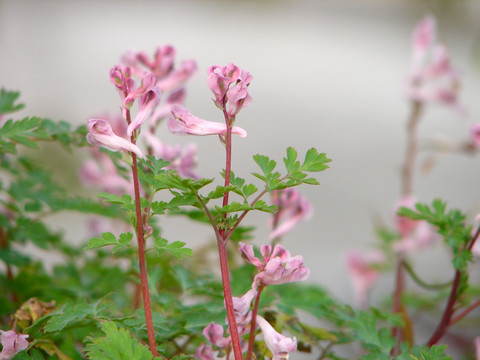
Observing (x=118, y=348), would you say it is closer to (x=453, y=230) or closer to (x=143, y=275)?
(x=143, y=275)

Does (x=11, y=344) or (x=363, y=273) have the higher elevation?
(x=11, y=344)

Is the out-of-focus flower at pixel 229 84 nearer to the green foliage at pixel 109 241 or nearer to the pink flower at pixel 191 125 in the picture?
the pink flower at pixel 191 125

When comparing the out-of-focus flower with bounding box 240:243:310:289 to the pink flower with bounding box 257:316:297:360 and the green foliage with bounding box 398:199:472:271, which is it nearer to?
the pink flower with bounding box 257:316:297:360

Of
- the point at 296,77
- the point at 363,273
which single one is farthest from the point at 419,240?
the point at 296,77

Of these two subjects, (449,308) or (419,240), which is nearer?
(449,308)

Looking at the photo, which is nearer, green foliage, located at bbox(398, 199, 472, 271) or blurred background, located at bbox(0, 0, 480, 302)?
green foliage, located at bbox(398, 199, 472, 271)

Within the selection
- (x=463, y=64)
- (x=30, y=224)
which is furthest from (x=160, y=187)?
(x=463, y=64)

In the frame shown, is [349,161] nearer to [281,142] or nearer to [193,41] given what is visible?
[281,142]

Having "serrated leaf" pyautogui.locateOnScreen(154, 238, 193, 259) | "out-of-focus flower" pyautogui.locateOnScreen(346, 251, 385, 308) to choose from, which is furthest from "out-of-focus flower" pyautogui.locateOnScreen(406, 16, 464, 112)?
"serrated leaf" pyautogui.locateOnScreen(154, 238, 193, 259)

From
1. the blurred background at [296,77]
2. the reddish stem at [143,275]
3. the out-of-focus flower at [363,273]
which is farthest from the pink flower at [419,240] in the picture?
the blurred background at [296,77]
